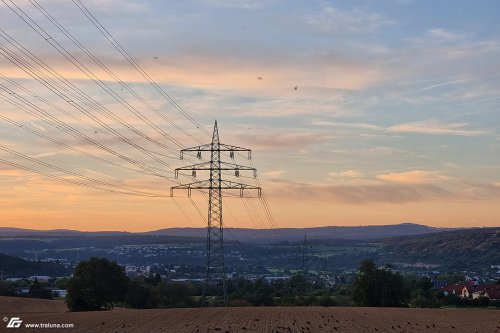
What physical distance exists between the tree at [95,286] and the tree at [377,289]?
3819 cm

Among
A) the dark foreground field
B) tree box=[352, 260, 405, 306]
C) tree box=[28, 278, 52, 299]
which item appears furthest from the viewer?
tree box=[28, 278, 52, 299]

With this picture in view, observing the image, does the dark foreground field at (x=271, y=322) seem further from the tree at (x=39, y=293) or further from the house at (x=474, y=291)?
the house at (x=474, y=291)

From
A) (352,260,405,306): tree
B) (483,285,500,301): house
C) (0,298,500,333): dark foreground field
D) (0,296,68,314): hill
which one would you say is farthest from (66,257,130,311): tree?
(483,285,500,301): house

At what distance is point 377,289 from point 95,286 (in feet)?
148

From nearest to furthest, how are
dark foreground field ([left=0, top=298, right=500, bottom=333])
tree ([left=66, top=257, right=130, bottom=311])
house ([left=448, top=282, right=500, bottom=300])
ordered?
dark foreground field ([left=0, top=298, right=500, bottom=333]) → tree ([left=66, top=257, right=130, bottom=311]) → house ([left=448, top=282, right=500, bottom=300])

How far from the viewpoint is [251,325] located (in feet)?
240

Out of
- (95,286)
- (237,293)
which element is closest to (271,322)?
(95,286)

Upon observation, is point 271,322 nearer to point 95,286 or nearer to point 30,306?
point 95,286

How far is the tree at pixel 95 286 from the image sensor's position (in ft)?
391

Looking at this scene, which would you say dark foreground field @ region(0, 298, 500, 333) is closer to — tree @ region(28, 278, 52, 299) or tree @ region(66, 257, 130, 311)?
tree @ region(66, 257, 130, 311)

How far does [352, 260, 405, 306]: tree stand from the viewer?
135 metres

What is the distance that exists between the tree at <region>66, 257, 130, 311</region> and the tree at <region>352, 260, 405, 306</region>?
38192mm

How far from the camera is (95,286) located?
12038cm
